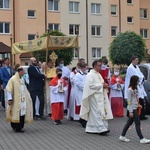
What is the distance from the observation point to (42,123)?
43.5 ft

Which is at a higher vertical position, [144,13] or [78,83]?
[144,13]

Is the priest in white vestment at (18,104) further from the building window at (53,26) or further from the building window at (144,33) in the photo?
the building window at (144,33)

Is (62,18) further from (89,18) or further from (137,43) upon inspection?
(137,43)

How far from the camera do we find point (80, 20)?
51.0m

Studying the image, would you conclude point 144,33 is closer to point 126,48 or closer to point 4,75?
point 126,48

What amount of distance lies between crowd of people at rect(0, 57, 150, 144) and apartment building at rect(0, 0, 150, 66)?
31.1m

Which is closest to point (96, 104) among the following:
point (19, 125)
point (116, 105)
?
point (19, 125)

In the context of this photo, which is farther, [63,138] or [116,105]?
[116,105]

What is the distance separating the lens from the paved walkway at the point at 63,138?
30.2 ft

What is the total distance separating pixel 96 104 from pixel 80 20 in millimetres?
41110

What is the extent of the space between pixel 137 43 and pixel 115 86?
32.0m

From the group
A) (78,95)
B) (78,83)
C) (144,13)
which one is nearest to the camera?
(78,83)

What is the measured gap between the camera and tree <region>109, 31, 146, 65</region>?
45.6m

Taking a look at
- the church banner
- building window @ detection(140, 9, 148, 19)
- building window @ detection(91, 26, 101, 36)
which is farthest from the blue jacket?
building window @ detection(140, 9, 148, 19)
